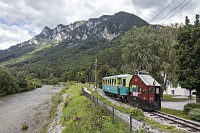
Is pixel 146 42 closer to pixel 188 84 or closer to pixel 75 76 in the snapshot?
pixel 188 84

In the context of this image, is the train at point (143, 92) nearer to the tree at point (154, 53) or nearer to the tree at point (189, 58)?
the tree at point (189, 58)

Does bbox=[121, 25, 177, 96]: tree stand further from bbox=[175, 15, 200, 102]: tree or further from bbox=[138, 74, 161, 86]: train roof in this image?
bbox=[138, 74, 161, 86]: train roof

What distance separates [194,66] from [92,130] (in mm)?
14662

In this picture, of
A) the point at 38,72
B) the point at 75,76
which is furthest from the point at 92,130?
the point at 38,72

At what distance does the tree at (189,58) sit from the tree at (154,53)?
1157 centimetres

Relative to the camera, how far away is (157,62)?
117 feet

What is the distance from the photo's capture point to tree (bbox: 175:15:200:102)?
803 inches

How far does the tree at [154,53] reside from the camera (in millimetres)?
35438

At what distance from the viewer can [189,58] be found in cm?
2089

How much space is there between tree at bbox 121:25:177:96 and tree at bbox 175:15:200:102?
38.0ft

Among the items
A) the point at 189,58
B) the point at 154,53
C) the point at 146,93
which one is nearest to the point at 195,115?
the point at 146,93

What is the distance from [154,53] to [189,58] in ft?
52.6

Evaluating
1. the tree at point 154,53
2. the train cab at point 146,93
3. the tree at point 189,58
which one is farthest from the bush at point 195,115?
the tree at point 154,53

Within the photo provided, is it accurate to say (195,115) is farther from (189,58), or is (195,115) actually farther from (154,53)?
(154,53)
